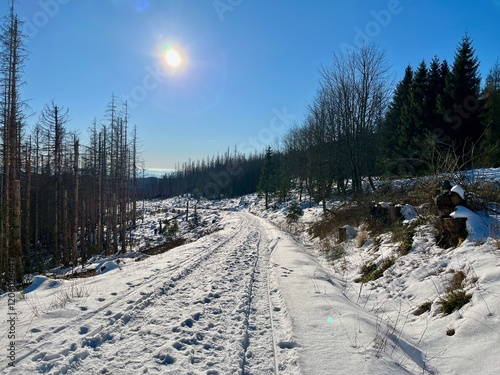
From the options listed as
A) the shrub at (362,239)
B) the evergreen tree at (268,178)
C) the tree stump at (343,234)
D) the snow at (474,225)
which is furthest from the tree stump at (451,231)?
the evergreen tree at (268,178)

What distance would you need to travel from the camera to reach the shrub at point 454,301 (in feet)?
14.4

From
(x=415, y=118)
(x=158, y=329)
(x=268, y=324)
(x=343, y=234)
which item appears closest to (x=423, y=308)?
(x=268, y=324)

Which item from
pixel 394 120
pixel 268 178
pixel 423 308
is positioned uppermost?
pixel 394 120

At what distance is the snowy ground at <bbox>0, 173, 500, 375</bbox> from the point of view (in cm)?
329

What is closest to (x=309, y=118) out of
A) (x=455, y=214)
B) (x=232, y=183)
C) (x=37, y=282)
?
(x=455, y=214)

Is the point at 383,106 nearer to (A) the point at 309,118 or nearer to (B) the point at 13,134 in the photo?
(A) the point at 309,118

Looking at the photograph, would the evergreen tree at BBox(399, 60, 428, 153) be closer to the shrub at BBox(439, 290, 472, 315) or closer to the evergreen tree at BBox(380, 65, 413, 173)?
the evergreen tree at BBox(380, 65, 413, 173)

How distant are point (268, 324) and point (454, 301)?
3.08 m

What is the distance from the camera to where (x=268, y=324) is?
14.6 feet

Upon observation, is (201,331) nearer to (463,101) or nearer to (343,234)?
(343,234)

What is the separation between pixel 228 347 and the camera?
12.1 ft

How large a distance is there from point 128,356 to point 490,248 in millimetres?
6396

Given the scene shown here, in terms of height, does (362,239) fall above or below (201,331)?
above

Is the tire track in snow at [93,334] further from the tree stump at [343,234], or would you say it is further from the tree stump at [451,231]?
the tree stump at [343,234]
